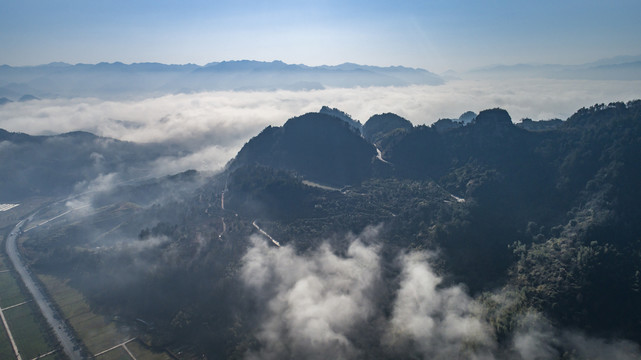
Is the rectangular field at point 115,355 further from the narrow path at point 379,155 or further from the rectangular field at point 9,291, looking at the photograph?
the narrow path at point 379,155

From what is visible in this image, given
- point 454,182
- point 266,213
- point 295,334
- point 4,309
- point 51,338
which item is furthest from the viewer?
point 454,182

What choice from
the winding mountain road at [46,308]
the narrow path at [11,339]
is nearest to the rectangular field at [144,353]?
the winding mountain road at [46,308]

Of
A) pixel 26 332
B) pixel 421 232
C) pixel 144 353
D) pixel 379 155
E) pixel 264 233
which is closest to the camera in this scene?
pixel 144 353

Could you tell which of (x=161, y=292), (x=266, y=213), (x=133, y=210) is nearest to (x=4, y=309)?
(x=161, y=292)

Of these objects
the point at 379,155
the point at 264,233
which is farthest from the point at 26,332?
the point at 379,155

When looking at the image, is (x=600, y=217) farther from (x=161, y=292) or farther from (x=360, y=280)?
(x=161, y=292)

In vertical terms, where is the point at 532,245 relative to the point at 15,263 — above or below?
above

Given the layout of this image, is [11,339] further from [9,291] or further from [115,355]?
[9,291]

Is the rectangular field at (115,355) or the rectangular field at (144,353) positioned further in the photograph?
the rectangular field at (115,355)
